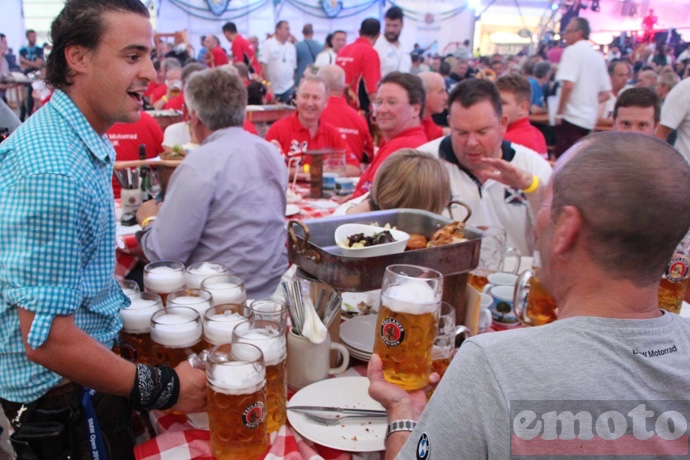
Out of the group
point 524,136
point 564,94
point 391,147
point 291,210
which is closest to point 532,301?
point 291,210

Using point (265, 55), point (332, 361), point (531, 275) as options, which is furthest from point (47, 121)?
point (265, 55)

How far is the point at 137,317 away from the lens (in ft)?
4.37

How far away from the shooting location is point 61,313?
1096 mm

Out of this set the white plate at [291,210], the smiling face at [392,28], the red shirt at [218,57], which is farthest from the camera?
the red shirt at [218,57]

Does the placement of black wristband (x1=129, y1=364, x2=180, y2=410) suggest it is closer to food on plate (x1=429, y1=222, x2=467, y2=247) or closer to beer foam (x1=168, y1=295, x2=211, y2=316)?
beer foam (x1=168, y1=295, x2=211, y2=316)

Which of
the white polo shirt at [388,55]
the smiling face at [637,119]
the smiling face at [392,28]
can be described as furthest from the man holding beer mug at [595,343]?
the white polo shirt at [388,55]

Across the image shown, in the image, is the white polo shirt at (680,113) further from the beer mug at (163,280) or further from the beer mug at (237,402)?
the beer mug at (237,402)

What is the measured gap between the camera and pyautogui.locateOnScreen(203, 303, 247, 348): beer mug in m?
1.23

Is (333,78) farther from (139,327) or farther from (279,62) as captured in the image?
(279,62)

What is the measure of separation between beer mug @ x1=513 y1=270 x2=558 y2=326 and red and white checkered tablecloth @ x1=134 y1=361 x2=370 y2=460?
752 mm

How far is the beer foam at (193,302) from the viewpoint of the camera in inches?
52.3

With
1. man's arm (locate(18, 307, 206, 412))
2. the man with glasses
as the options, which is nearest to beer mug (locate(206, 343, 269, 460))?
man's arm (locate(18, 307, 206, 412))

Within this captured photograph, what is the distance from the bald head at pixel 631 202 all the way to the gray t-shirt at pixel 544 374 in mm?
103

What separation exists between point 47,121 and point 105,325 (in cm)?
51
